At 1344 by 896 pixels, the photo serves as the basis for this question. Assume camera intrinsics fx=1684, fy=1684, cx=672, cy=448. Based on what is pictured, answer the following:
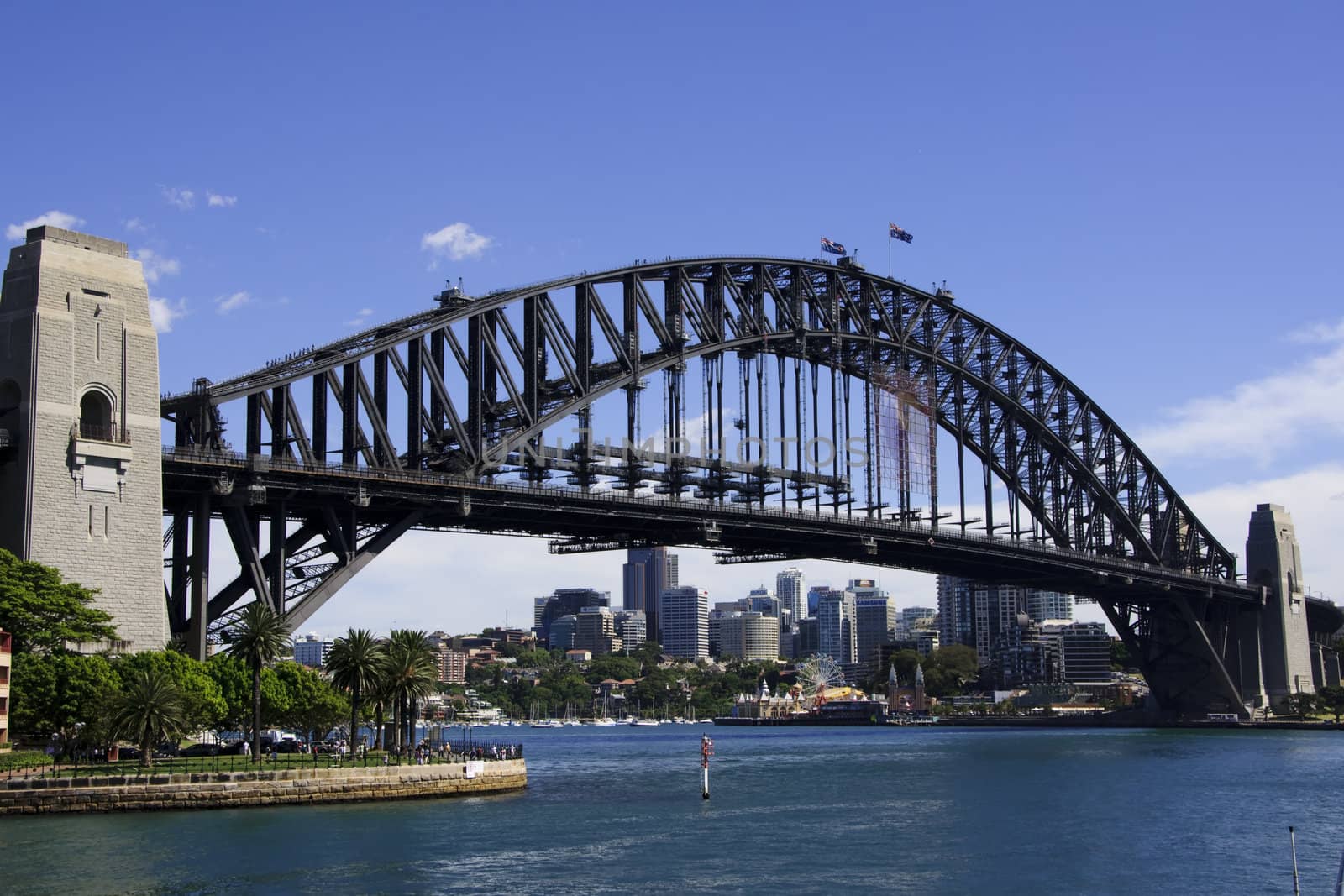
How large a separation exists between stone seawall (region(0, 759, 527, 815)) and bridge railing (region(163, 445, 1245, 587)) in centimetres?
1770

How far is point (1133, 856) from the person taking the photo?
2339 inches

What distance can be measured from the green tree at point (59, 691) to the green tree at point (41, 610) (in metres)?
0.78

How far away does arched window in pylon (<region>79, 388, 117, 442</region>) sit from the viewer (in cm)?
7350

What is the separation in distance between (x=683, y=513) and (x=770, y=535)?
12.3 meters

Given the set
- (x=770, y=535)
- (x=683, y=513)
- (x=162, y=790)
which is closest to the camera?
(x=162, y=790)

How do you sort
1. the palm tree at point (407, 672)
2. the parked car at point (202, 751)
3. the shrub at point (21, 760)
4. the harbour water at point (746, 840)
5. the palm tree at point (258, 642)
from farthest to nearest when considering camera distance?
the palm tree at point (407, 672)
the parked car at point (202, 751)
the palm tree at point (258, 642)
the shrub at point (21, 760)
the harbour water at point (746, 840)

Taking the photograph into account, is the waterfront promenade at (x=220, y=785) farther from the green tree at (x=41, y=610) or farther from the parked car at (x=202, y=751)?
the green tree at (x=41, y=610)

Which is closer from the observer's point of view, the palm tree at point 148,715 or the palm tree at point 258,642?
the palm tree at point 148,715

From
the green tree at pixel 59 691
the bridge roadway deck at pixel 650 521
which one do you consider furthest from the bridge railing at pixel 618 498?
the green tree at pixel 59 691

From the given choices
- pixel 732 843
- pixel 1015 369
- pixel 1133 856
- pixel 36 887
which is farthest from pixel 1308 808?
pixel 1015 369

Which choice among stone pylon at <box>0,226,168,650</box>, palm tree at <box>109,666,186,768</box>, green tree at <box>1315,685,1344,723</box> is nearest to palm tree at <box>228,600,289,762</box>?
stone pylon at <box>0,226,168,650</box>

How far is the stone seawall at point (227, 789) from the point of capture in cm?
6197

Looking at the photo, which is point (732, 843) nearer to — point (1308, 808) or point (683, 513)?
point (1308, 808)

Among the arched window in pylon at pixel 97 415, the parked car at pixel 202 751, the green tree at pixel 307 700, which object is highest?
the arched window in pylon at pixel 97 415
